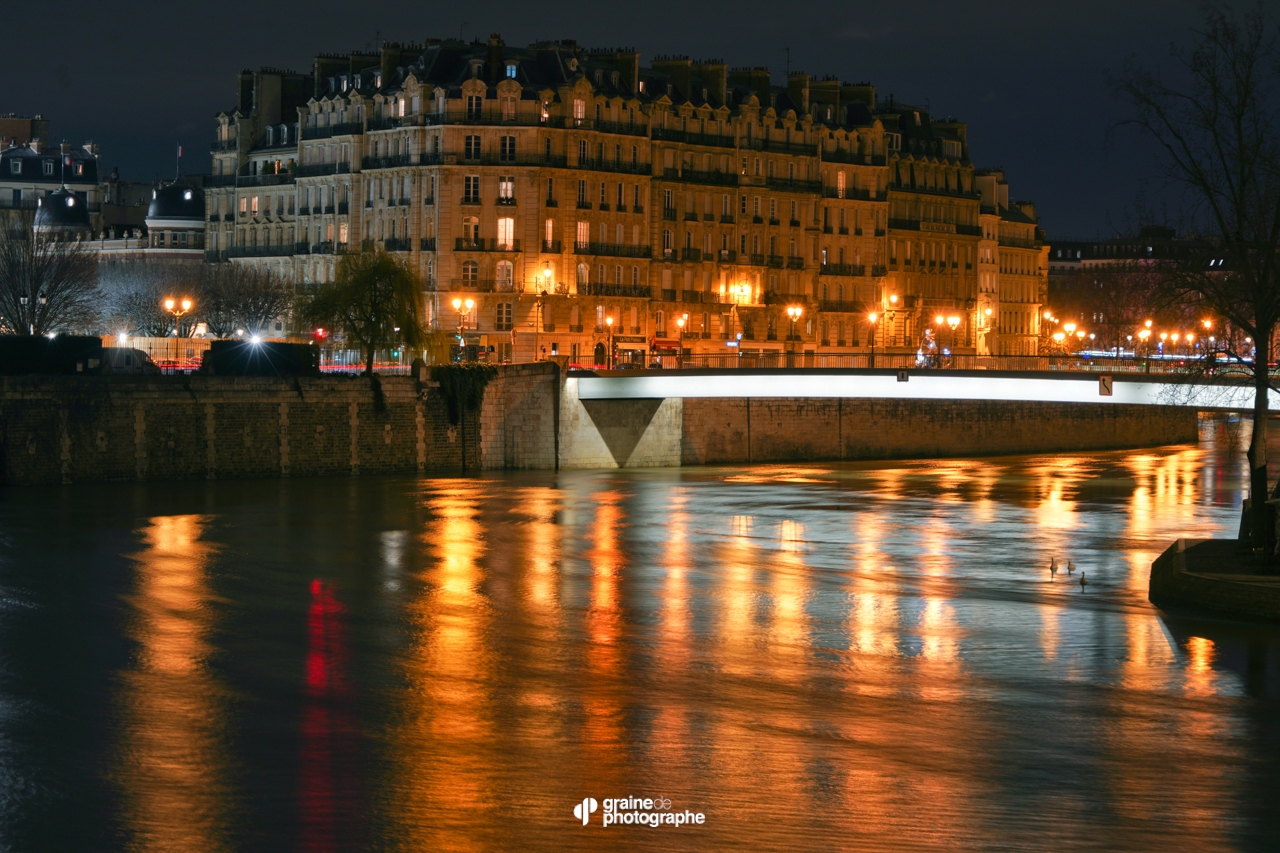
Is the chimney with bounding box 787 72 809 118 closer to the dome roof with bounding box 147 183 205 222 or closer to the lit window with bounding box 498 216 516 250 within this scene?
the lit window with bounding box 498 216 516 250

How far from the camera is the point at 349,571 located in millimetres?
40906

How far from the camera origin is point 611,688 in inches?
1099

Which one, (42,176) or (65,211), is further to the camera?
(42,176)

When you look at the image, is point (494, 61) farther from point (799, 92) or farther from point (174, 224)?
point (174, 224)

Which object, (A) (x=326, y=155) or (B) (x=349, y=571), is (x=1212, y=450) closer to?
(A) (x=326, y=155)

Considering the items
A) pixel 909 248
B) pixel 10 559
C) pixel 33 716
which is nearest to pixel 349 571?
pixel 10 559

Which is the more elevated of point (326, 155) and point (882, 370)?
point (326, 155)

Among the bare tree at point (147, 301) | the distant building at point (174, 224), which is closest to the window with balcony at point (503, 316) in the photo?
the bare tree at point (147, 301)

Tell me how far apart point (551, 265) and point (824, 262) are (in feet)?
74.9

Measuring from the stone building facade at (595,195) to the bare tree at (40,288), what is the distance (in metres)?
14.5

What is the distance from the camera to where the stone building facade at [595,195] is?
9031cm

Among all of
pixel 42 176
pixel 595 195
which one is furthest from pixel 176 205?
pixel 595 195

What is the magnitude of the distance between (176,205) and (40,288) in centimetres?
3490

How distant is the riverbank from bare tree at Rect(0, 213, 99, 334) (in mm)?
57108
